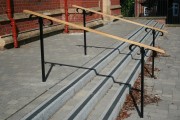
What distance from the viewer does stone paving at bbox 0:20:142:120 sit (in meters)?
5.07

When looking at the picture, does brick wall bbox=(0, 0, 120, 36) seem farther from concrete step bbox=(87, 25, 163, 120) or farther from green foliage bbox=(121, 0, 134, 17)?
green foliage bbox=(121, 0, 134, 17)

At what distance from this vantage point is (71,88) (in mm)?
5711

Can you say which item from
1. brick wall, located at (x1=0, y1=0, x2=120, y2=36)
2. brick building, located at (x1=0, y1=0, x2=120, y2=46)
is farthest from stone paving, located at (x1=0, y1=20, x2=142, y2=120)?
brick wall, located at (x1=0, y1=0, x2=120, y2=36)

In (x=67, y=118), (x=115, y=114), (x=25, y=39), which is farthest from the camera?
(x=25, y=39)

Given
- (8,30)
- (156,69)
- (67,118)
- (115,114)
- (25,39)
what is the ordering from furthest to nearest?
(25,39) → (8,30) → (156,69) → (115,114) → (67,118)

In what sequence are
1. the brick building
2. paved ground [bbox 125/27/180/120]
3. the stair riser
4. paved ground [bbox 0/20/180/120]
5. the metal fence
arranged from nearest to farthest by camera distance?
the stair riser, paved ground [bbox 0/20/180/120], paved ground [bbox 125/27/180/120], the brick building, the metal fence

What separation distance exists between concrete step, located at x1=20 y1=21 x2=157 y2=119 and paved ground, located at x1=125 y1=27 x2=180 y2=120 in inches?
49.9

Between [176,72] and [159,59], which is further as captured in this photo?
[159,59]

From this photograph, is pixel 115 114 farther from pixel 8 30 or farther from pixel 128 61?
pixel 8 30

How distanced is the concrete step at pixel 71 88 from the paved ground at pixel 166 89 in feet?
4.16

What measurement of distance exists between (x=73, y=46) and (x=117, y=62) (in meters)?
2.36

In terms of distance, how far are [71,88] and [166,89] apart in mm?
2774

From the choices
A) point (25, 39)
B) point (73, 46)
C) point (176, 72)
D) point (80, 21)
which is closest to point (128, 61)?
point (176, 72)

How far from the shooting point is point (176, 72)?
873 cm
